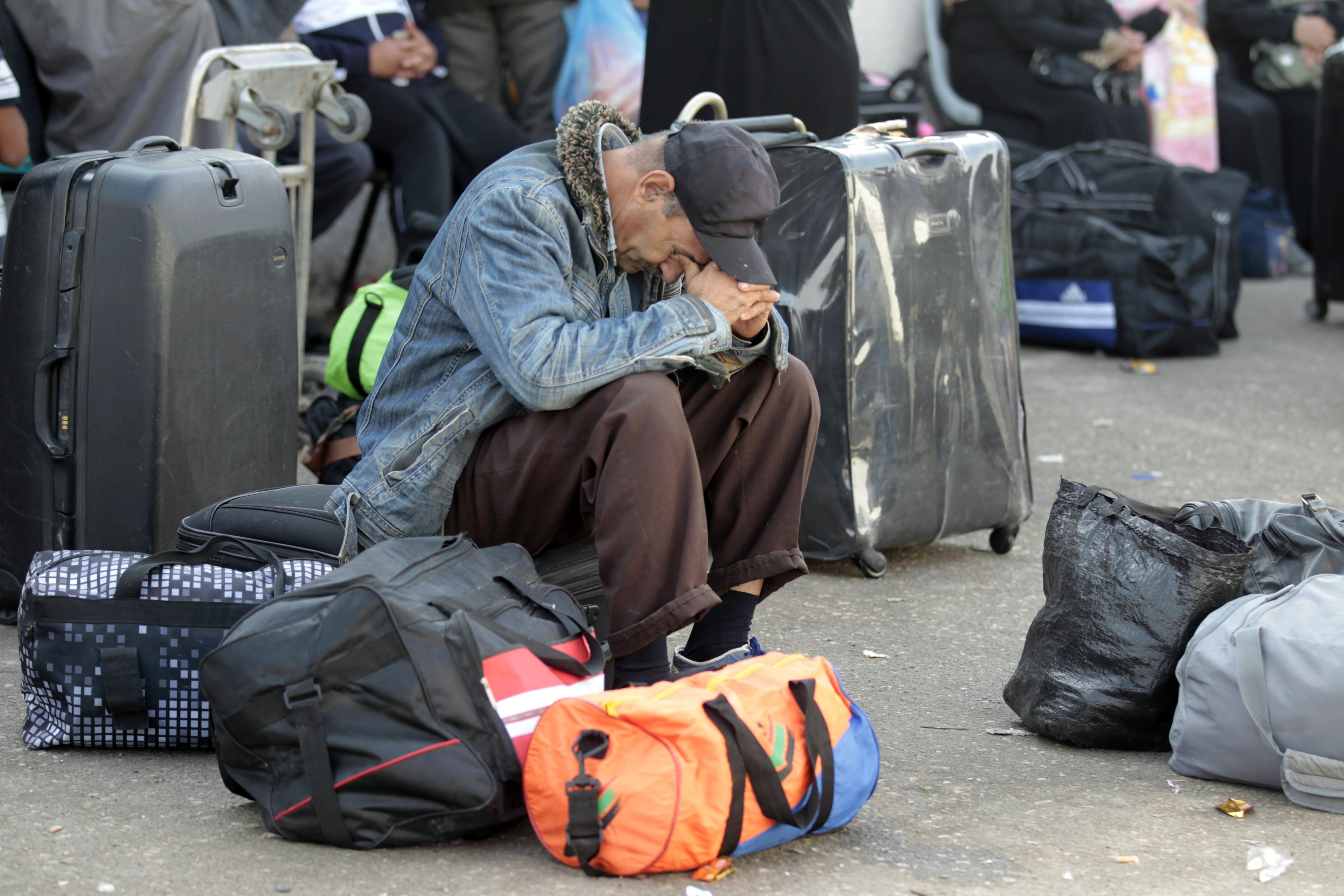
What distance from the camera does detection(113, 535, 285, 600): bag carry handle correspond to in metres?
2.27

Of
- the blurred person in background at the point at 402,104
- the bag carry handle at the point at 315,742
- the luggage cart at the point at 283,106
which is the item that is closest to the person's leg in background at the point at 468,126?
the blurred person in background at the point at 402,104

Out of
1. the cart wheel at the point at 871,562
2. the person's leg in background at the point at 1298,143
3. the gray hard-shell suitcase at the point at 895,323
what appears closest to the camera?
the gray hard-shell suitcase at the point at 895,323

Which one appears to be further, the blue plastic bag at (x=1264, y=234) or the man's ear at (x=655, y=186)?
the blue plastic bag at (x=1264, y=234)

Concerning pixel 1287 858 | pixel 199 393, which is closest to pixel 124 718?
pixel 199 393

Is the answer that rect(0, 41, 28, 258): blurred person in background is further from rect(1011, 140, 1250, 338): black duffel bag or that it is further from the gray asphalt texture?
rect(1011, 140, 1250, 338): black duffel bag

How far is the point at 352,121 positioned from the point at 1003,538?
7.60 ft

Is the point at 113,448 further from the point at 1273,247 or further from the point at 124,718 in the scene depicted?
the point at 1273,247

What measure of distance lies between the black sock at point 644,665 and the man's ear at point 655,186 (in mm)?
722

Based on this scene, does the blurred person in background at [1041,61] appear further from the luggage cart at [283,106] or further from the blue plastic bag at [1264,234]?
the luggage cart at [283,106]

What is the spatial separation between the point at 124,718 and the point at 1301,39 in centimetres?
874

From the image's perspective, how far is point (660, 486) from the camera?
2146mm

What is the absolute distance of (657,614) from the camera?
2150 mm

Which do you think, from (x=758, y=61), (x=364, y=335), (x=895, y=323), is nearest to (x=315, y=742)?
(x=895, y=323)

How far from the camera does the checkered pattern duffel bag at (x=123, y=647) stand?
226 cm
